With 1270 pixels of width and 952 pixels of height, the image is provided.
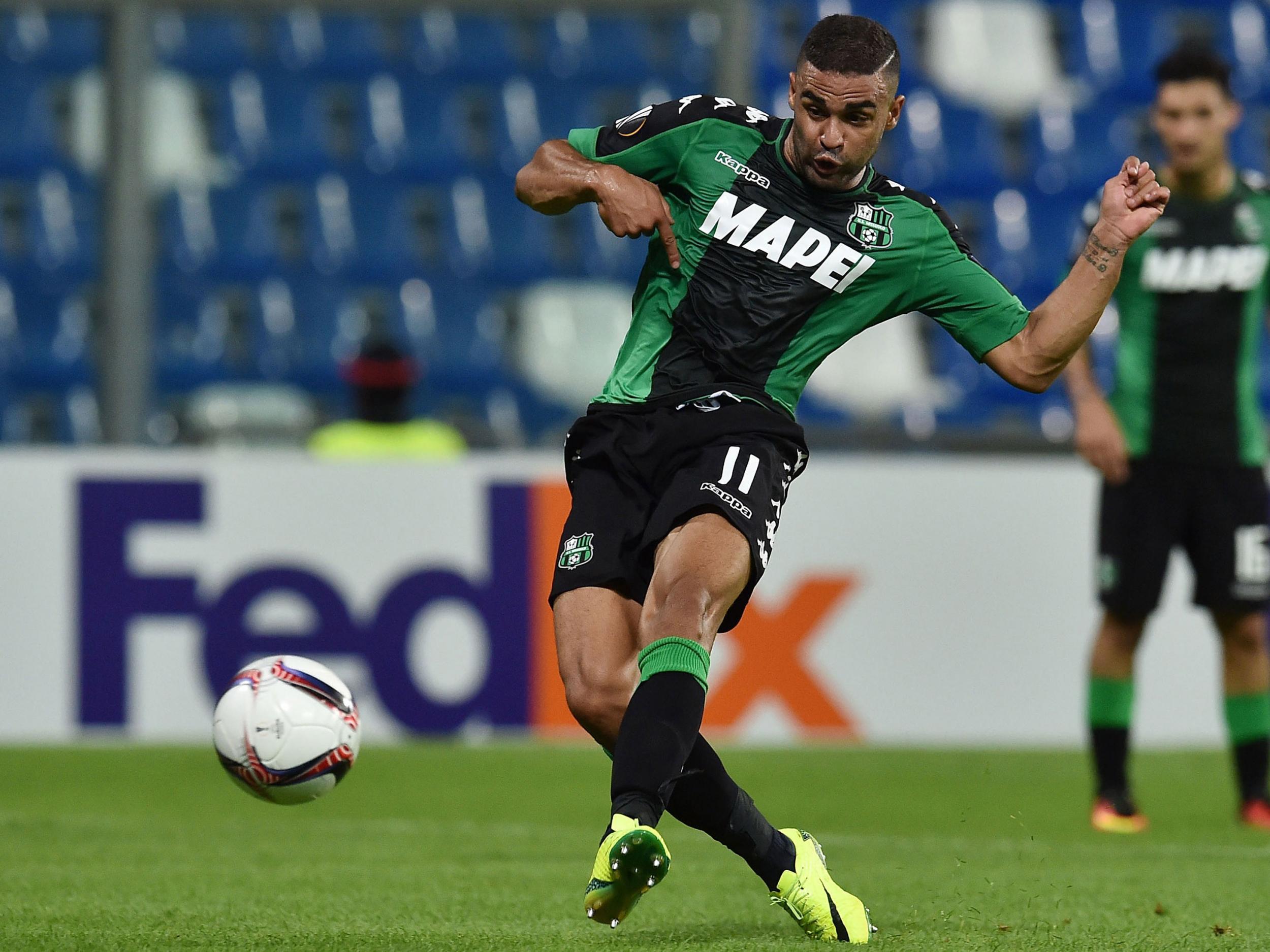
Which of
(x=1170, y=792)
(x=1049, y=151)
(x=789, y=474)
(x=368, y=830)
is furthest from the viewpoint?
(x=1049, y=151)

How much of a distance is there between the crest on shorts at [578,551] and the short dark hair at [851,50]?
1.11 meters

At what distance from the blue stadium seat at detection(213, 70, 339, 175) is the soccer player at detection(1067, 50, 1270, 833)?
6872 millimetres

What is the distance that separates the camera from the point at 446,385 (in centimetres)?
1191

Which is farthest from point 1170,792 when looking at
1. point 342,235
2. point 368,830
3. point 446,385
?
point 342,235

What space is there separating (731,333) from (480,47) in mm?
8326

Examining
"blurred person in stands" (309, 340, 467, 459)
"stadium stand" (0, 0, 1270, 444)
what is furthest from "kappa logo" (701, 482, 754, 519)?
"stadium stand" (0, 0, 1270, 444)

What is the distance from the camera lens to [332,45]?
12500 mm

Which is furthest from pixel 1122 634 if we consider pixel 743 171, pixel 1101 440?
pixel 743 171

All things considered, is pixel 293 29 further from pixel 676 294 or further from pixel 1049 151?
pixel 676 294

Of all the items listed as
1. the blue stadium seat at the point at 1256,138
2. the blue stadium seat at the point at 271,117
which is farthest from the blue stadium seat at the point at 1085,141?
the blue stadium seat at the point at 271,117

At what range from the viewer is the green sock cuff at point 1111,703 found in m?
6.60

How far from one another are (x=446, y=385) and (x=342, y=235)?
1.19 meters

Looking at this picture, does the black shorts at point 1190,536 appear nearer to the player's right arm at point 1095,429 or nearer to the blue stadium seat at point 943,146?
the player's right arm at point 1095,429

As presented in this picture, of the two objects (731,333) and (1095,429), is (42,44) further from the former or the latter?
(731,333)
